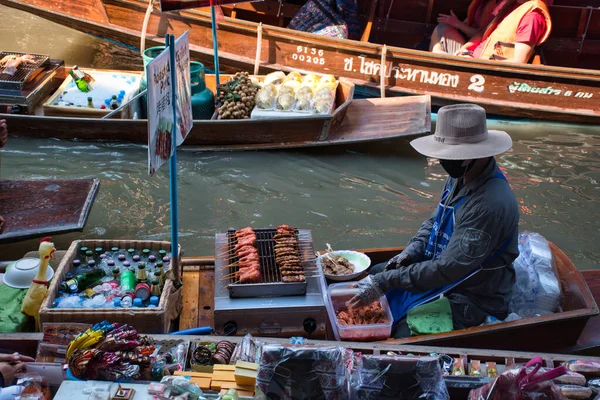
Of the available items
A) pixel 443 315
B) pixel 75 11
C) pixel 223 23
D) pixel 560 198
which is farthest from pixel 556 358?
pixel 75 11

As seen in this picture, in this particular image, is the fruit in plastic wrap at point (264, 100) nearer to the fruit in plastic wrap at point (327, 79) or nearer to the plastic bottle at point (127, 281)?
the fruit in plastic wrap at point (327, 79)

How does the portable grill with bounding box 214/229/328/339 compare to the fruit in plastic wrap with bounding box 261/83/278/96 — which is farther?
the fruit in plastic wrap with bounding box 261/83/278/96

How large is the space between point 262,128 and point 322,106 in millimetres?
800

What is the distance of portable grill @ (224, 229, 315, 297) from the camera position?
3.70 meters

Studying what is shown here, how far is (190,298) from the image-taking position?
4.07 m

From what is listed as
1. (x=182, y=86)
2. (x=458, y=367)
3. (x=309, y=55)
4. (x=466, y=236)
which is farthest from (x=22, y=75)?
(x=458, y=367)


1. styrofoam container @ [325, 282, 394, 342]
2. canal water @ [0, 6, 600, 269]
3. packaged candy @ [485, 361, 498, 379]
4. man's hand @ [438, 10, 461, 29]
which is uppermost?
man's hand @ [438, 10, 461, 29]

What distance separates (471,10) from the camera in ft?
31.0

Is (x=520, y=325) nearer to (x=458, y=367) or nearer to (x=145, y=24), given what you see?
(x=458, y=367)

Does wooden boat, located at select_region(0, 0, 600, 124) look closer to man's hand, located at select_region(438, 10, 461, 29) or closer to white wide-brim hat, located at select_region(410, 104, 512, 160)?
man's hand, located at select_region(438, 10, 461, 29)

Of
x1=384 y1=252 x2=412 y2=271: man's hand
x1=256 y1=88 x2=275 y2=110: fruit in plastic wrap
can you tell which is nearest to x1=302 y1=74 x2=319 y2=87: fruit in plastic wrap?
x1=256 y1=88 x2=275 y2=110: fruit in plastic wrap

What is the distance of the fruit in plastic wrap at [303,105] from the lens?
7488mm

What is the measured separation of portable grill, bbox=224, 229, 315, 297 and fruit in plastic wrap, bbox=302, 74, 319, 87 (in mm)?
3975

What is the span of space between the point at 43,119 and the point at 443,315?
541cm
